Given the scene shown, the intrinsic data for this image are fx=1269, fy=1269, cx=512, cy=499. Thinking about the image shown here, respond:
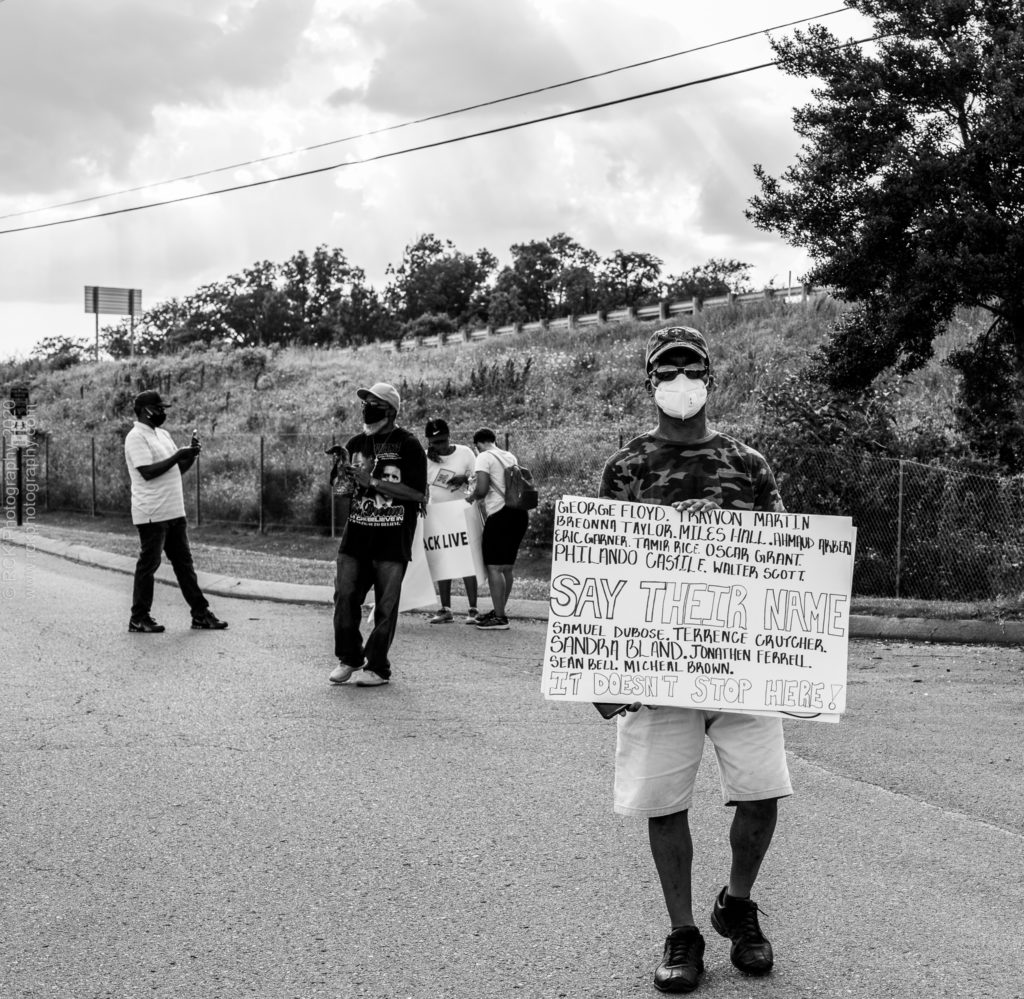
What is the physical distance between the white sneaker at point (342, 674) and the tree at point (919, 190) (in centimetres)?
843

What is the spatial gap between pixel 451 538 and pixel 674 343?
7905 millimetres

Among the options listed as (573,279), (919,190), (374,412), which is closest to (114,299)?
(573,279)

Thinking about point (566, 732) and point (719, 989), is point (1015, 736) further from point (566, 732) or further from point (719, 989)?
point (719, 989)

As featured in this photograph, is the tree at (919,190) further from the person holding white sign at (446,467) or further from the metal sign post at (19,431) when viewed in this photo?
the metal sign post at (19,431)

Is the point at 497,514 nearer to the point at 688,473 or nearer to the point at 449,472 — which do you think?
the point at 449,472

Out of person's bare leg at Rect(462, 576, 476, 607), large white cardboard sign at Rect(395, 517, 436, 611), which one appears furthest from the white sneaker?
person's bare leg at Rect(462, 576, 476, 607)

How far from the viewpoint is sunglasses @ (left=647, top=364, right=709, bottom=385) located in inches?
159

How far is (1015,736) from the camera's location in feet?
24.2

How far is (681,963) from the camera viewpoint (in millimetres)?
3758

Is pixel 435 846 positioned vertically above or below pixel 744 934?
below

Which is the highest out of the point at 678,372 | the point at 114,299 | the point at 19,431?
the point at 114,299

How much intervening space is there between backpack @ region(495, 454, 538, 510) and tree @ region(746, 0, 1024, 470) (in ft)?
17.5

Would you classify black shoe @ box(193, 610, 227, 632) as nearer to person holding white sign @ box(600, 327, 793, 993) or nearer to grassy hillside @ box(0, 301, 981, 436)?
person holding white sign @ box(600, 327, 793, 993)

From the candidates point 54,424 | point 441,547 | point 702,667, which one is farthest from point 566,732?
point 54,424
